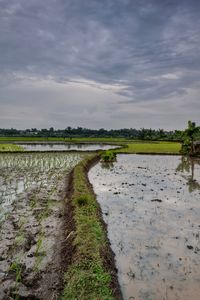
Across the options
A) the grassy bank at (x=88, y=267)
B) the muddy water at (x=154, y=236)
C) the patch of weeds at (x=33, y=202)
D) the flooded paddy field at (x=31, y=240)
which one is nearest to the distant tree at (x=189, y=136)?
the muddy water at (x=154, y=236)

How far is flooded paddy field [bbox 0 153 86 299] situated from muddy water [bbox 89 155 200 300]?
136 centimetres

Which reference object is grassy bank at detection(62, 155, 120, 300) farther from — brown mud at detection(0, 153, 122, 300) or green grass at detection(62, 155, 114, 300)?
brown mud at detection(0, 153, 122, 300)

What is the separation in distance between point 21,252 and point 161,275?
9.94 ft

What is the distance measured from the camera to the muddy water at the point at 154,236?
5.46 m

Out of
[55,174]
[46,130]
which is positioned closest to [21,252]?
[55,174]

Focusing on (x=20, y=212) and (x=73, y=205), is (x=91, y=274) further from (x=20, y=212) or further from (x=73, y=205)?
(x=20, y=212)

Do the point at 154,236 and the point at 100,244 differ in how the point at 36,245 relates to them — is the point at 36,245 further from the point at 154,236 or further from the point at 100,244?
the point at 154,236

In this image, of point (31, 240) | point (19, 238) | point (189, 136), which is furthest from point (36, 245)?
point (189, 136)

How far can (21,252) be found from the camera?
21.8 ft

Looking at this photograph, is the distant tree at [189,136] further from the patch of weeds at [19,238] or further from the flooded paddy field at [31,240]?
the patch of weeds at [19,238]

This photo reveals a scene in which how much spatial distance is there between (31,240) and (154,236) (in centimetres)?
315

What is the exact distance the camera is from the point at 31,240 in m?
7.39

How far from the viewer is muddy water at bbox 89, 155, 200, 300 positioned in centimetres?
546

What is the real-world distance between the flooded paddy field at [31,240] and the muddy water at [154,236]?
1356 mm
